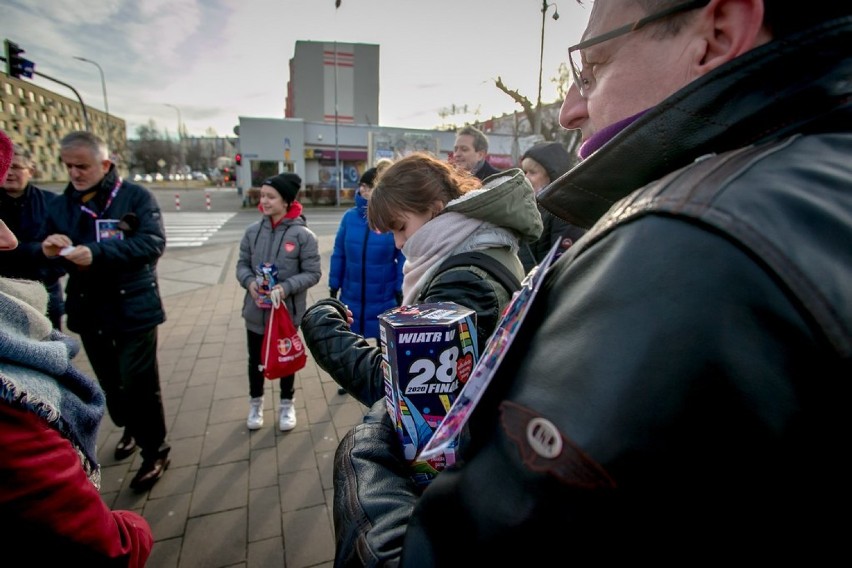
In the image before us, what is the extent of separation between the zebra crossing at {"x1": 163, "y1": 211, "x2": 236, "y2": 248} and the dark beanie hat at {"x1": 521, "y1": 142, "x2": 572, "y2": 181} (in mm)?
11476

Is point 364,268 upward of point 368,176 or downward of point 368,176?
downward

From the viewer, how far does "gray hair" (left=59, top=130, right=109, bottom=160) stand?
8.85ft

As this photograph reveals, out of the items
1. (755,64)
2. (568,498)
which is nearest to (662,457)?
(568,498)

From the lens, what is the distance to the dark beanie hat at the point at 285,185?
354cm

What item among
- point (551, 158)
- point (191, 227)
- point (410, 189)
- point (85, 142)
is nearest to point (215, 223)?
point (191, 227)

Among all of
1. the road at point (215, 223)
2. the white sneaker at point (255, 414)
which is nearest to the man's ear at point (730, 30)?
the white sneaker at point (255, 414)

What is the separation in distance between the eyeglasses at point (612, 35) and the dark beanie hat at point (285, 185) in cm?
296

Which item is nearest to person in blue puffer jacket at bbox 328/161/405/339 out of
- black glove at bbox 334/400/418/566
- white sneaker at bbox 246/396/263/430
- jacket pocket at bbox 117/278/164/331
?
white sneaker at bbox 246/396/263/430

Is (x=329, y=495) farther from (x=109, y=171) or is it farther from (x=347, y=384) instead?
(x=109, y=171)

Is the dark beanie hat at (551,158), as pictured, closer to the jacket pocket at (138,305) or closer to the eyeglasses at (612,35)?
the eyeglasses at (612,35)

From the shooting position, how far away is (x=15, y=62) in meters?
12.9

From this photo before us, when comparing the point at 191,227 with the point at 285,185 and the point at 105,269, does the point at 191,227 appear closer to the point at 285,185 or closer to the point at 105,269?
the point at 285,185

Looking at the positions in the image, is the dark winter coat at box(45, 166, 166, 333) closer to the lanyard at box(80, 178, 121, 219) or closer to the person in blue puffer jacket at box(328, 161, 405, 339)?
the lanyard at box(80, 178, 121, 219)

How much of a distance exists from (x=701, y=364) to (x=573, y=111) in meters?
0.80
